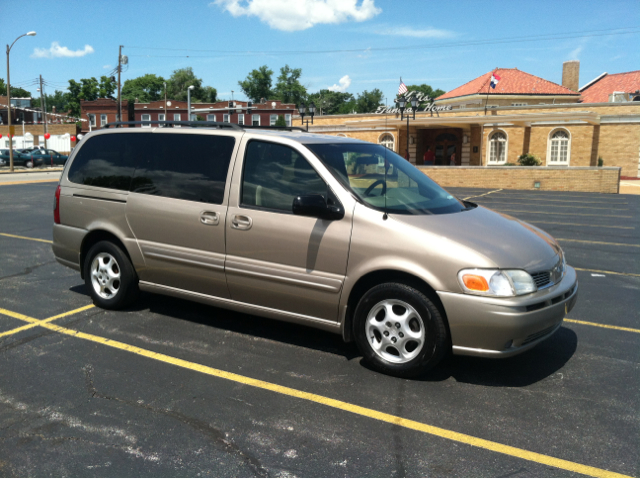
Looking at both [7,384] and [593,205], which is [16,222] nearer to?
[7,384]

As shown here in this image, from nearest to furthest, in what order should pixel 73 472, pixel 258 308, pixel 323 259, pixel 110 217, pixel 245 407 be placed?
1. pixel 73 472
2. pixel 245 407
3. pixel 323 259
4. pixel 258 308
5. pixel 110 217

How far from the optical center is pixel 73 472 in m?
2.98

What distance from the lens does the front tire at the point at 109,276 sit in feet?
18.5

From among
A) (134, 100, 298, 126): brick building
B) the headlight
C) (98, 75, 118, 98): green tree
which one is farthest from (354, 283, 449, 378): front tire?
(98, 75, 118, 98): green tree

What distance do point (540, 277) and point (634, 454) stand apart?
1.34 metres

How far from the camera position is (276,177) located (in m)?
4.77

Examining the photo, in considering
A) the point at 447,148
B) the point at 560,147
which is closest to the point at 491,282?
the point at 560,147

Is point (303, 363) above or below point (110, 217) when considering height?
below

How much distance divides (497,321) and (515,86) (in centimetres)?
4912

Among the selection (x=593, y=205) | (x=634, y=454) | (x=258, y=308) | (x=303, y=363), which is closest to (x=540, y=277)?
(x=634, y=454)

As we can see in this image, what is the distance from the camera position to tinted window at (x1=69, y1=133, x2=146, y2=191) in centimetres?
565

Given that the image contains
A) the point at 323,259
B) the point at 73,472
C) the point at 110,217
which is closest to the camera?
the point at 73,472

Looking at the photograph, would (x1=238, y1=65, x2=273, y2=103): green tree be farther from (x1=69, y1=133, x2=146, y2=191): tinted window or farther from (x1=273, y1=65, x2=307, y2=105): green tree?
(x1=69, y1=133, x2=146, y2=191): tinted window

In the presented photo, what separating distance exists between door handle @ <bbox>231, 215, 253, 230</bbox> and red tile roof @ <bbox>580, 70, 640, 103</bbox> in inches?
2224
